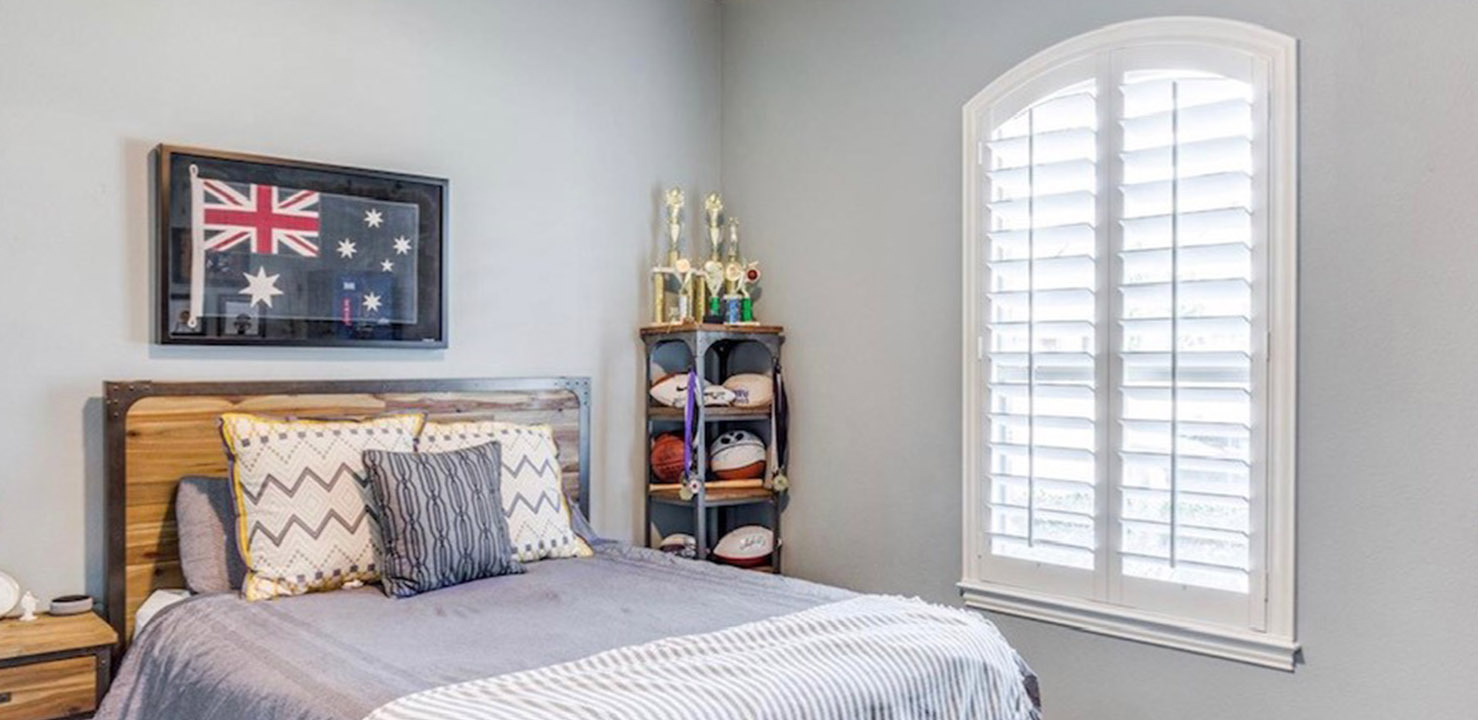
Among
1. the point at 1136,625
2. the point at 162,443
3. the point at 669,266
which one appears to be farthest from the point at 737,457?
the point at 162,443

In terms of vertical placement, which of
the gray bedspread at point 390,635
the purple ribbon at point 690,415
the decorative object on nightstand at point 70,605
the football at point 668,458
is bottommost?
the decorative object on nightstand at point 70,605

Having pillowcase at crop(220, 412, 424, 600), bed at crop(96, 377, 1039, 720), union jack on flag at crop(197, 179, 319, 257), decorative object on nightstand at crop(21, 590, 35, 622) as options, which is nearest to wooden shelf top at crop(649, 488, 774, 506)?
bed at crop(96, 377, 1039, 720)

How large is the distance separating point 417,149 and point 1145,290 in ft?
7.48

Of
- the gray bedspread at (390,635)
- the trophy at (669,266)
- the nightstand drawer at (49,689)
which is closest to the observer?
the gray bedspread at (390,635)

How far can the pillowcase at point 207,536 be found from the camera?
2.70 m

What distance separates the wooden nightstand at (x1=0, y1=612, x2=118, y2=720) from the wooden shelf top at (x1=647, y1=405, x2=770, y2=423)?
6.17 ft

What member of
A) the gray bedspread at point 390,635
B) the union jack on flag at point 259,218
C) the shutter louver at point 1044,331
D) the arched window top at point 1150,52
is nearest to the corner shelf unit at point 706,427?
the gray bedspread at point 390,635

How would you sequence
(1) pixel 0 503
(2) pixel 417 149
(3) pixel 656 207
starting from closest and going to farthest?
(1) pixel 0 503
(2) pixel 417 149
(3) pixel 656 207

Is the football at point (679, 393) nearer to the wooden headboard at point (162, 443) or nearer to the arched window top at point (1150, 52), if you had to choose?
the wooden headboard at point (162, 443)

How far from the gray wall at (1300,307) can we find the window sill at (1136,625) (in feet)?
0.14

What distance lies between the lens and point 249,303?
2.98 meters

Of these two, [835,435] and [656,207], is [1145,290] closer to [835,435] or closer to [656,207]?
[835,435]

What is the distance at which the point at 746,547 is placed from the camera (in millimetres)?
3854

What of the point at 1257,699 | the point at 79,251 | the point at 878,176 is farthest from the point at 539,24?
the point at 1257,699
